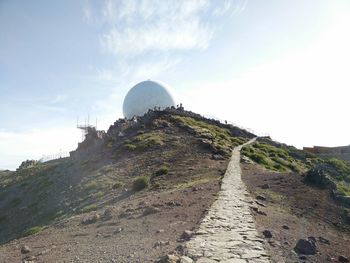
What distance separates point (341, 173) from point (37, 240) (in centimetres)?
4306

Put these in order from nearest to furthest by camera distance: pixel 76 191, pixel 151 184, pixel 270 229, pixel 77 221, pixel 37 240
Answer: pixel 270 229, pixel 37 240, pixel 77 221, pixel 151 184, pixel 76 191

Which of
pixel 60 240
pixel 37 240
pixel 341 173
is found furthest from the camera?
pixel 341 173

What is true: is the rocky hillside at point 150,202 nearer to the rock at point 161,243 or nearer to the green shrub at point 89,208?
the rock at point 161,243

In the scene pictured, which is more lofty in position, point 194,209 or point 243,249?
point 194,209

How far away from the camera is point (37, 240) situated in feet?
55.3

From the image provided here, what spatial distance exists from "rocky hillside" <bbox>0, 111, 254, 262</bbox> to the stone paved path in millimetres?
672

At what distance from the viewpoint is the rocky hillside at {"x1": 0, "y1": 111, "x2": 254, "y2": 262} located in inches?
517

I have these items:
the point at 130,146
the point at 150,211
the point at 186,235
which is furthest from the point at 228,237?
the point at 130,146

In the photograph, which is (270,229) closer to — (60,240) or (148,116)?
(60,240)

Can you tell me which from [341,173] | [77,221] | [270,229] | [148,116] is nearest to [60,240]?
[77,221]

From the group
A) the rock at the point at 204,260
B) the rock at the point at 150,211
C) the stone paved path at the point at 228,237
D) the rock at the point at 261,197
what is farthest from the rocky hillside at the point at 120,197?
the rock at the point at 261,197

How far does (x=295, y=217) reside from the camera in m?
16.2

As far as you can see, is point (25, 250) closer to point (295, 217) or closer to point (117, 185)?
point (295, 217)

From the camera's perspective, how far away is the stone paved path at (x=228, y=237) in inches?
383
